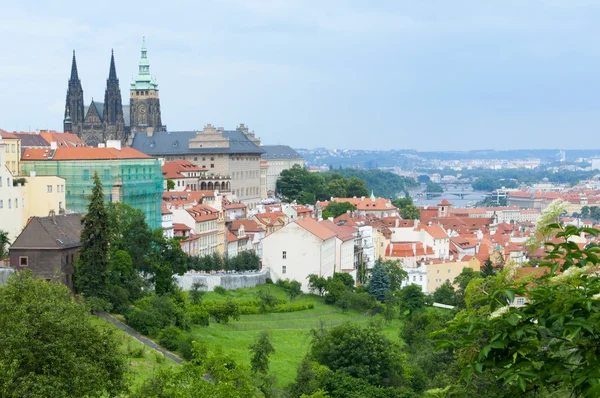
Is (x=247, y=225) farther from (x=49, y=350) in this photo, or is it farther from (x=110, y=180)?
(x=49, y=350)

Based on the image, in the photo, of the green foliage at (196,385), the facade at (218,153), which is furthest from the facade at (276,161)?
the green foliage at (196,385)

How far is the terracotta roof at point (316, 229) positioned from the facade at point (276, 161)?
7422 cm

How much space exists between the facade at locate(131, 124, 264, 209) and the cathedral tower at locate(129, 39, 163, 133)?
28140 mm

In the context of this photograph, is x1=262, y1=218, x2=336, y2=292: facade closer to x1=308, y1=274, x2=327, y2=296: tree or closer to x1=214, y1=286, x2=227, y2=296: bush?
x1=308, y1=274, x2=327, y2=296: tree

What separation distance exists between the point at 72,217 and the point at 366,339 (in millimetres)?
15681

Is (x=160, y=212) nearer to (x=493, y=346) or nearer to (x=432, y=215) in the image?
(x=493, y=346)

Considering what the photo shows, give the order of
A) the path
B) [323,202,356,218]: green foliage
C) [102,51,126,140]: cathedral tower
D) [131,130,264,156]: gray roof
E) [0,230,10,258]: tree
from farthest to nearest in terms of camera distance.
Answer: [102,51,126,140]: cathedral tower, [131,130,264,156]: gray roof, [323,202,356,218]: green foliage, [0,230,10,258]: tree, the path

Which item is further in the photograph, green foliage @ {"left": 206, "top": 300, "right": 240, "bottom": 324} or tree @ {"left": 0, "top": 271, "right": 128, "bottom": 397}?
green foliage @ {"left": 206, "top": 300, "right": 240, "bottom": 324}

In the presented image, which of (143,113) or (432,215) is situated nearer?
(432,215)

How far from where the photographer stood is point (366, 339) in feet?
153

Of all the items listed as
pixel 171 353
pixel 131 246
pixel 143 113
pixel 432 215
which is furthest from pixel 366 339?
pixel 143 113

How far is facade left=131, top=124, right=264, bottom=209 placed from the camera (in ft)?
428

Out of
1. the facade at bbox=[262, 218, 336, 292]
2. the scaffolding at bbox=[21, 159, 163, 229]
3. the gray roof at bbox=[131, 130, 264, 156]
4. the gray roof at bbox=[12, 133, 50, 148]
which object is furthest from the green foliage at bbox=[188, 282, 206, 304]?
the gray roof at bbox=[131, 130, 264, 156]

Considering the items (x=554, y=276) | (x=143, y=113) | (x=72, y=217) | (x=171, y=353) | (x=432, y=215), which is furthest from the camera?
(x=143, y=113)
